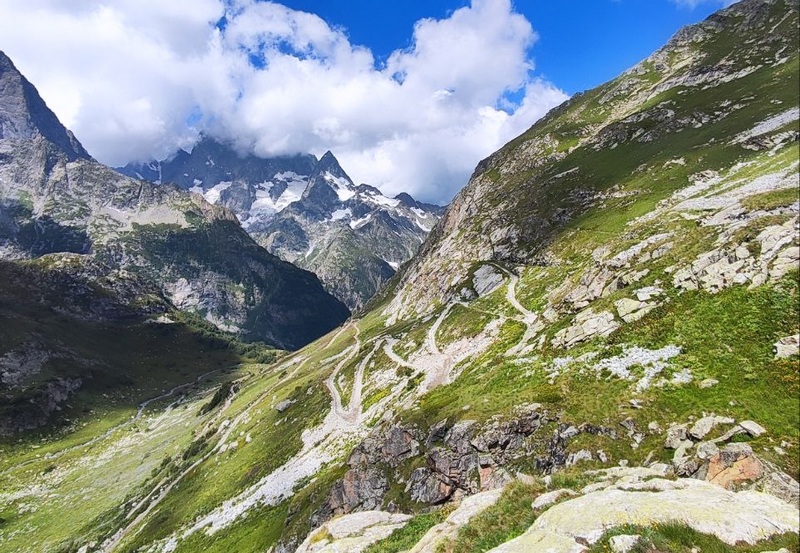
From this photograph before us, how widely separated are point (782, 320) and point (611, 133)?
155 m

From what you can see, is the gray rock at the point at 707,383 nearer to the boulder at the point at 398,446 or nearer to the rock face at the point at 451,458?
the rock face at the point at 451,458

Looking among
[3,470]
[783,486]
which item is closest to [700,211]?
[783,486]

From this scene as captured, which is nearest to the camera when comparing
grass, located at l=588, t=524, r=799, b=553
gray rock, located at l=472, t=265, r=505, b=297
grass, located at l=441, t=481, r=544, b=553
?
grass, located at l=588, t=524, r=799, b=553


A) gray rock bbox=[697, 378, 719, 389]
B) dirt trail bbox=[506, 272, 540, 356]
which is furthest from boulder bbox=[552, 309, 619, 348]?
gray rock bbox=[697, 378, 719, 389]

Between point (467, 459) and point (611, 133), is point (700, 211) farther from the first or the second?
point (611, 133)

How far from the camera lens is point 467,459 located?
37.6m

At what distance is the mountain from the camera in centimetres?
1734

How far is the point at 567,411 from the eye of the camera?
113ft

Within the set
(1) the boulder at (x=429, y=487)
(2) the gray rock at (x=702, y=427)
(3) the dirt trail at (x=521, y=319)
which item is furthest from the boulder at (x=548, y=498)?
(3) the dirt trail at (x=521, y=319)

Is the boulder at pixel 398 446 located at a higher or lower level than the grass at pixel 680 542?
lower

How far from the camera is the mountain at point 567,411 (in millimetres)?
17344

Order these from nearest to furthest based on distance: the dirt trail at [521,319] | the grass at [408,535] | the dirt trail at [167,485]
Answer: the grass at [408,535]
the dirt trail at [521,319]
the dirt trail at [167,485]

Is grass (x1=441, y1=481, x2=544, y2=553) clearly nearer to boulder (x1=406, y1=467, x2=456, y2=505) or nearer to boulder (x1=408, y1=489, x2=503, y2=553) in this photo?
boulder (x1=408, y1=489, x2=503, y2=553)

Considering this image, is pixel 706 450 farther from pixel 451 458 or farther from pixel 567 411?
pixel 451 458
